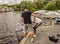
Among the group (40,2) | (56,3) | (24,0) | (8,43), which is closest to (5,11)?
(24,0)

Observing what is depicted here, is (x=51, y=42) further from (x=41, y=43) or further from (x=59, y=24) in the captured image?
(x=59, y=24)

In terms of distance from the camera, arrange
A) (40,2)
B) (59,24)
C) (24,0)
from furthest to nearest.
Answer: (24,0) < (40,2) < (59,24)

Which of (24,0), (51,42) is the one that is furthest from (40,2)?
(51,42)

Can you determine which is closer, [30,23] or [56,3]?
[30,23]

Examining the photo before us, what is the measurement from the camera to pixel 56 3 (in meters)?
74.3

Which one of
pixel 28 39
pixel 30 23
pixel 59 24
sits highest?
pixel 30 23

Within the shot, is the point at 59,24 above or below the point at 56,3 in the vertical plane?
above

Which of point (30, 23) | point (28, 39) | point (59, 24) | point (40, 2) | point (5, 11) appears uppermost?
point (30, 23)

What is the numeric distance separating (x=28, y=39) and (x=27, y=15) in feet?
5.72

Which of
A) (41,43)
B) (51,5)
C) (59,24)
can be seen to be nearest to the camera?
(41,43)

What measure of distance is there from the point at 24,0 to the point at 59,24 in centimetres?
9010

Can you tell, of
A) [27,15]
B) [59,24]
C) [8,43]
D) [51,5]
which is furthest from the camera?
[51,5]

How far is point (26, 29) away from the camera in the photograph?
49.9 ft

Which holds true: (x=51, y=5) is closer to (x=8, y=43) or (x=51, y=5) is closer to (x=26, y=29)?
(x=8, y=43)
